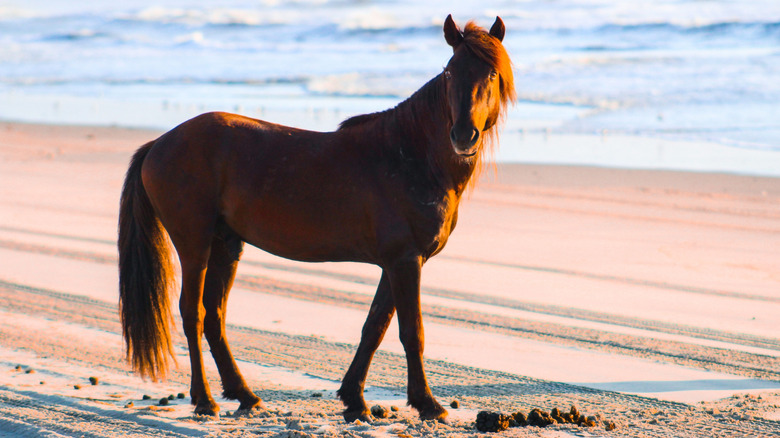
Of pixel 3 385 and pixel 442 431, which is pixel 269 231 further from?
pixel 3 385

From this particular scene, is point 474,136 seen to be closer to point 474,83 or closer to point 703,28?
point 474,83

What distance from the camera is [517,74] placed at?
30641 millimetres

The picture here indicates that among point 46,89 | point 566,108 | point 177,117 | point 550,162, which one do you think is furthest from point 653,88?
point 46,89

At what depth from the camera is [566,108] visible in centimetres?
2402

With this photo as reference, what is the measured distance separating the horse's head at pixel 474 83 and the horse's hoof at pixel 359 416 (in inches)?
56.7

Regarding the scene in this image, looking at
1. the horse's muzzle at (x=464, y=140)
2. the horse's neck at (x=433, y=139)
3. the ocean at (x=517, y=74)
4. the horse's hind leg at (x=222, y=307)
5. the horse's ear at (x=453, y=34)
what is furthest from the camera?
the ocean at (x=517, y=74)

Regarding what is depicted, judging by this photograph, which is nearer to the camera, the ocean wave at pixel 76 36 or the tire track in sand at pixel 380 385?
the tire track in sand at pixel 380 385

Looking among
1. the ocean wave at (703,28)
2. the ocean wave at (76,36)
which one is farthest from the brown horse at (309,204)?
the ocean wave at (76,36)

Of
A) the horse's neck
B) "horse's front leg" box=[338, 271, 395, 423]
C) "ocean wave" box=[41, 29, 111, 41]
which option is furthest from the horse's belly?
"ocean wave" box=[41, 29, 111, 41]

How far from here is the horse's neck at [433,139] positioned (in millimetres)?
4312

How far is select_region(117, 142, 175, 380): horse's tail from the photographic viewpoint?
479 centimetres

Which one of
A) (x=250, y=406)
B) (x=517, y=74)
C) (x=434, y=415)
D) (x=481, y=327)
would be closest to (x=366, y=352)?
(x=434, y=415)

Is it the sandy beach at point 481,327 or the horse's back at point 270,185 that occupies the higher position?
the horse's back at point 270,185

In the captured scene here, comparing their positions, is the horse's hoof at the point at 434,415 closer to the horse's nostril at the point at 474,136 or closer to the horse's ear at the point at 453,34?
the horse's nostril at the point at 474,136
